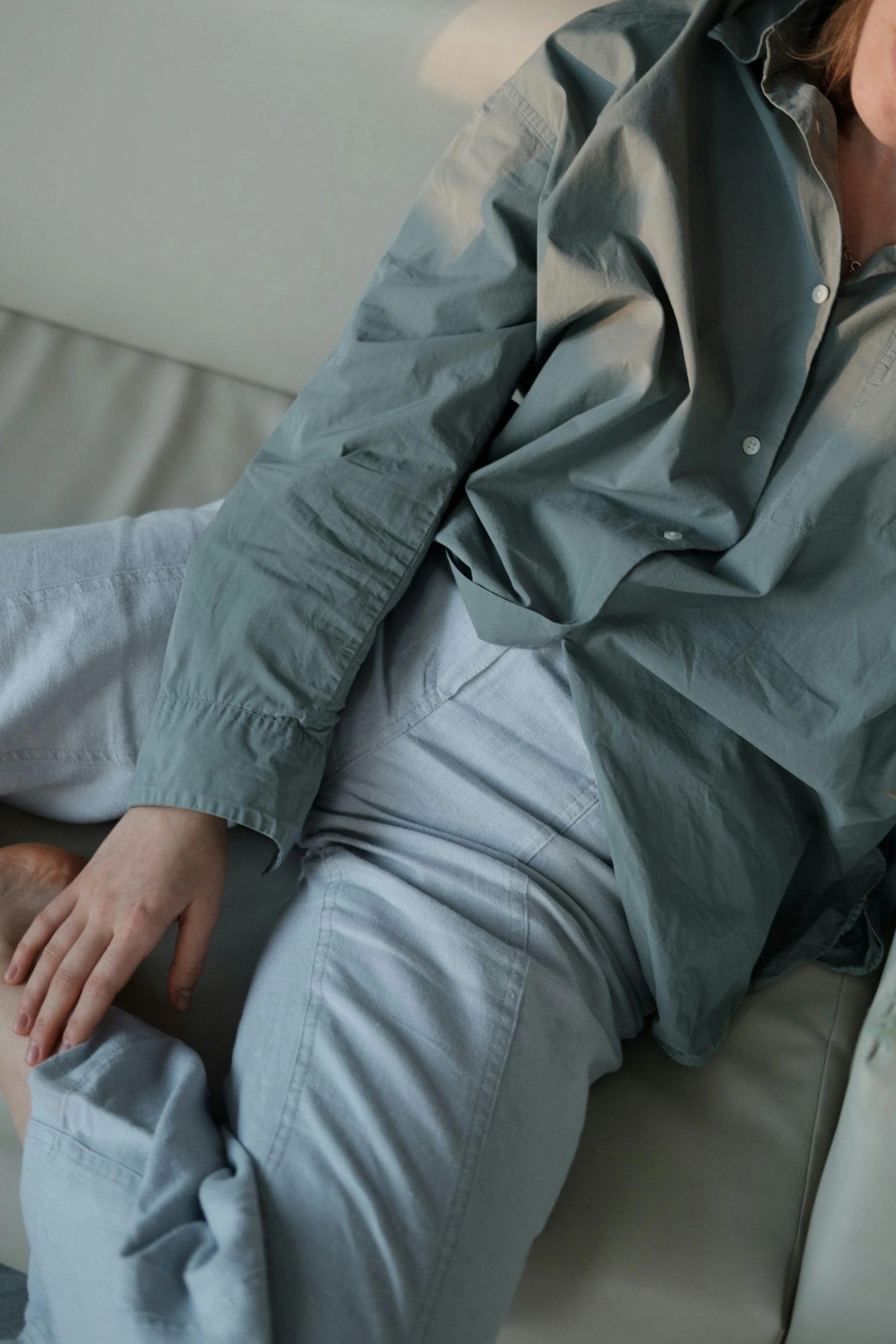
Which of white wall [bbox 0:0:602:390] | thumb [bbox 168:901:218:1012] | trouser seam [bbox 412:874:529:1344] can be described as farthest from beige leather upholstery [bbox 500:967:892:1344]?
white wall [bbox 0:0:602:390]

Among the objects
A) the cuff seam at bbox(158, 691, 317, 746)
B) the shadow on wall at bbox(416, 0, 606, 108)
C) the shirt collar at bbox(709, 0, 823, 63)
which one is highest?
the shirt collar at bbox(709, 0, 823, 63)

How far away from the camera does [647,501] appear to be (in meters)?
0.71

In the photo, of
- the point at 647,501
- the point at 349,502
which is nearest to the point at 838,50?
the point at 647,501

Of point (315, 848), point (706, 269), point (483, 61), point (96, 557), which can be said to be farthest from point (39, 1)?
point (315, 848)

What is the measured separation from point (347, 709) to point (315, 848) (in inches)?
3.8

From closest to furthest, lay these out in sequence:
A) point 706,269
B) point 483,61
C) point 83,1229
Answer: point 83,1229
point 706,269
point 483,61

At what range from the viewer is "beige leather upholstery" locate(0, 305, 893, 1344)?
66 centimetres

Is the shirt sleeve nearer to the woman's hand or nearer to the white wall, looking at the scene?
the woman's hand

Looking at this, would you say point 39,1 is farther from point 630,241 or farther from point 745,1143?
point 745,1143

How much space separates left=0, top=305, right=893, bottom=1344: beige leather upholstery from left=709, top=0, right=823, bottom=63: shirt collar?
1.91 feet

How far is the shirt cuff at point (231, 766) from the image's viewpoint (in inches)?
27.1

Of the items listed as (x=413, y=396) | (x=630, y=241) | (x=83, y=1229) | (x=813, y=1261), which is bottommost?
(x=83, y=1229)

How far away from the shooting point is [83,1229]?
55 cm

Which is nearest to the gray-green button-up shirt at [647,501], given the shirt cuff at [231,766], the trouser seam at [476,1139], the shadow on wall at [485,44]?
the shirt cuff at [231,766]
